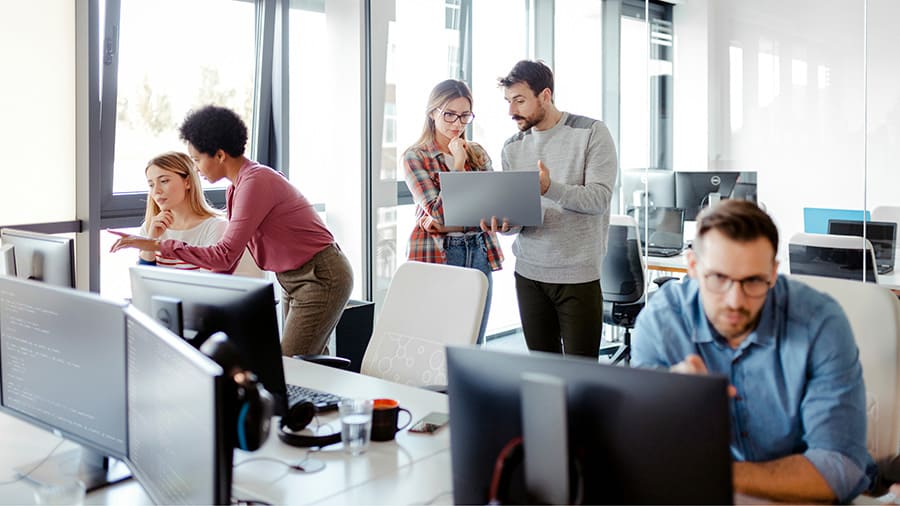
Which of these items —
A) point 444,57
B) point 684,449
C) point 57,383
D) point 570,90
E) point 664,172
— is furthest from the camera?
point 570,90

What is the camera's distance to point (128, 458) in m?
1.59

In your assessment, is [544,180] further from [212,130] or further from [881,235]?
[881,235]

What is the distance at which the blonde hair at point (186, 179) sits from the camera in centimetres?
332

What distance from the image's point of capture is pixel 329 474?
68.8 inches

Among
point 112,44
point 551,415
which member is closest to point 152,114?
→ point 112,44

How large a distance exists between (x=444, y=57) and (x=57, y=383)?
3.58 m

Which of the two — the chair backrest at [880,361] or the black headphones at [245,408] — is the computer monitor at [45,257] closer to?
the black headphones at [245,408]

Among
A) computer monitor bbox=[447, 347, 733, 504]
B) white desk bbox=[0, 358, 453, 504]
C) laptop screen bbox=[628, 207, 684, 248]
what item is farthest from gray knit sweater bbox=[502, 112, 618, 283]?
computer monitor bbox=[447, 347, 733, 504]

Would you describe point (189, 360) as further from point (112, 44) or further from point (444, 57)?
point (444, 57)

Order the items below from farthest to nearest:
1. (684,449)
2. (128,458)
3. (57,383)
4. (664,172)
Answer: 1. (664,172)
2. (57,383)
3. (128,458)
4. (684,449)

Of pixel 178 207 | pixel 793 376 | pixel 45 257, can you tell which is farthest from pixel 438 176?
pixel 793 376

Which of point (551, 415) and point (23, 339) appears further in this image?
point (23, 339)

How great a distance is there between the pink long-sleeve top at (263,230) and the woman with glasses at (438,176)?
1.34 feet

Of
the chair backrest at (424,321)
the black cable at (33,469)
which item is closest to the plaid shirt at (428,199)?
the chair backrest at (424,321)
